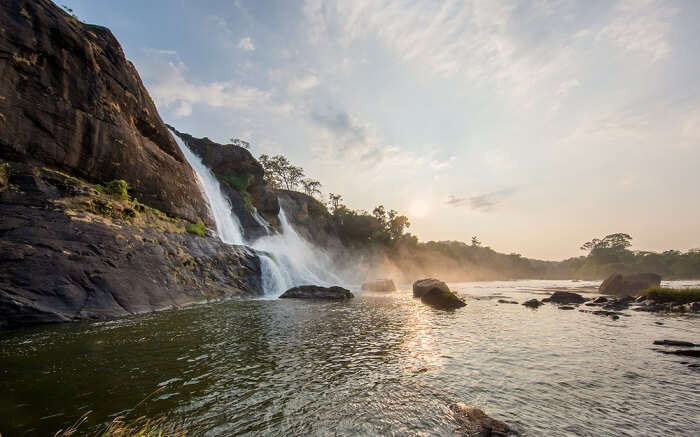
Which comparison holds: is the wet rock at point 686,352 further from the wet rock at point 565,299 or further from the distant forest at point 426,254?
the distant forest at point 426,254

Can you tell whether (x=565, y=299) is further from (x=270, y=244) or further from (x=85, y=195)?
(x=85, y=195)

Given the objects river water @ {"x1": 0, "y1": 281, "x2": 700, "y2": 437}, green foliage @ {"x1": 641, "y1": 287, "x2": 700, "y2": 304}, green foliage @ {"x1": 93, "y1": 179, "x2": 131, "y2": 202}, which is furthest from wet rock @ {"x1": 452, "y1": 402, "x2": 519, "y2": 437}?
green foliage @ {"x1": 641, "y1": 287, "x2": 700, "y2": 304}

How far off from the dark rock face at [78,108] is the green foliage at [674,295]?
3783 cm

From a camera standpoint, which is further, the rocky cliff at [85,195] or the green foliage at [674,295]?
the green foliage at [674,295]

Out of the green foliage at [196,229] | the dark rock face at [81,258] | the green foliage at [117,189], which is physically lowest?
the dark rock face at [81,258]

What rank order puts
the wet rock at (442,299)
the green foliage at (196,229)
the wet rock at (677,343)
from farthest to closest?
the green foliage at (196,229)
the wet rock at (442,299)
the wet rock at (677,343)

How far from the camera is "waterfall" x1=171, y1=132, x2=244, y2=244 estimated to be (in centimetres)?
2975

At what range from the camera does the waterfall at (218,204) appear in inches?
1171

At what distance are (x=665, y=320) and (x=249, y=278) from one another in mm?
26427

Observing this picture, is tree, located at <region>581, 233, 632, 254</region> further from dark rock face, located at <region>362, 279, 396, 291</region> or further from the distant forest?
dark rock face, located at <region>362, 279, 396, 291</region>

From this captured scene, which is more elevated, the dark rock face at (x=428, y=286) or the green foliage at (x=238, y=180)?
the green foliage at (x=238, y=180)

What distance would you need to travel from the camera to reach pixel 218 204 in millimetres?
33062

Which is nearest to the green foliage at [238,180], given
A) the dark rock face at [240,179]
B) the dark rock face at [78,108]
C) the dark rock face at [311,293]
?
the dark rock face at [240,179]

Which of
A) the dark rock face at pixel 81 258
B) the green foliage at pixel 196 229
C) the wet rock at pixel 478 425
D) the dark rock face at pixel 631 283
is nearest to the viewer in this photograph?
the wet rock at pixel 478 425
